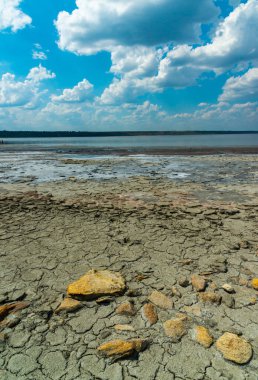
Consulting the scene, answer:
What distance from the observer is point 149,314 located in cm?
283

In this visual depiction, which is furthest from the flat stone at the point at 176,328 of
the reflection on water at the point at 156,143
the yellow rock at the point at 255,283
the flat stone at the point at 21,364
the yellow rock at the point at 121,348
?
the reflection on water at the point at 156,143

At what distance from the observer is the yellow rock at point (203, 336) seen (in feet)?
7.98

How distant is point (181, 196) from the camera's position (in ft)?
26.4

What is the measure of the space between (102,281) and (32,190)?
6.75 meters

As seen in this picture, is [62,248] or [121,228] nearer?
[62,248]


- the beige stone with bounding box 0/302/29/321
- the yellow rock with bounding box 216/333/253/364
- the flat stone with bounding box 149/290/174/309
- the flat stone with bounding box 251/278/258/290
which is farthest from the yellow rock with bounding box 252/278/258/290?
the beige stone with bounding box 0/302/29/321

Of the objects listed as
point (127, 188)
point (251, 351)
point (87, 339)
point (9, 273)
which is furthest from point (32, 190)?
point (251, 351)

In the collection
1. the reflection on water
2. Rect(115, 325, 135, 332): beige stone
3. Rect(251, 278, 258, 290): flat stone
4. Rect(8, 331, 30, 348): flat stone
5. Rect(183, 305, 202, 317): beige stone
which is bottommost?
Rect(8, 331, 30, 348): flat stone

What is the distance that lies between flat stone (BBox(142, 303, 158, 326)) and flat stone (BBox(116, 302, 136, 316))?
129 mm

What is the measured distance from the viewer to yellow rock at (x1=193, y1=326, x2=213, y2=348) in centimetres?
243

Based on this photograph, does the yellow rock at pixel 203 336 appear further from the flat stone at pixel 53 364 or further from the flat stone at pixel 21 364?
the flat stone at pixel 21 364

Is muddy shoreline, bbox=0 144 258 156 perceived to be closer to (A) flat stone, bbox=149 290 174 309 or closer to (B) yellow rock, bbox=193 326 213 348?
(A) flat stone, bbox=149 290 174 309

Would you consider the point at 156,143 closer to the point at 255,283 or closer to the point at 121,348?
the point at 255,283

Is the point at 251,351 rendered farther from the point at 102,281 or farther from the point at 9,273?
the point at 9,273
